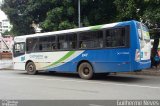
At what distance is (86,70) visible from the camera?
15.9 metres

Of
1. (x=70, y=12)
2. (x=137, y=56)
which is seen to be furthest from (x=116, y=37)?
(x=70, y=12)

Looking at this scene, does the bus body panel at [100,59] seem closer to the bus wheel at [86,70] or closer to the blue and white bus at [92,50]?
the blue and white bus at [92,50]

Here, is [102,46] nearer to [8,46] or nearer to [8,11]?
[8,11]

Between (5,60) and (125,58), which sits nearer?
(125,58)

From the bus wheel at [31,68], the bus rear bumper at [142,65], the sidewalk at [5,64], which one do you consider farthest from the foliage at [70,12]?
the bus rear bumper at [142,65]

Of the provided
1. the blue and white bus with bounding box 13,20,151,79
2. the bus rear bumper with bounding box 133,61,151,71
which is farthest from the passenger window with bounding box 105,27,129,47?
the bus rear bumper with bounding box 133,61,151,71

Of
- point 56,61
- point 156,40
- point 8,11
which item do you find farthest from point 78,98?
point 8,11

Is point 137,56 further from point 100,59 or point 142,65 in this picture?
point 100,59

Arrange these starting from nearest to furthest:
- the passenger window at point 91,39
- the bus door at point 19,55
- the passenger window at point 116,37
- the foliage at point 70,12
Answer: the passenger window at point 116,37
the passenger window at point 91,39
the foliage at point 70,12
the bus door at point 19,55

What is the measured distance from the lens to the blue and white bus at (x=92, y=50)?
1390 cm

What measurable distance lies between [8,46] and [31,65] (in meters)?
17.8

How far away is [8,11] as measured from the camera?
24.2 m

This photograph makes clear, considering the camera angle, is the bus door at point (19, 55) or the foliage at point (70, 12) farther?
the bus door at point (19, 55)

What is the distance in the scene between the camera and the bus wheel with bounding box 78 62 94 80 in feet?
50.9
